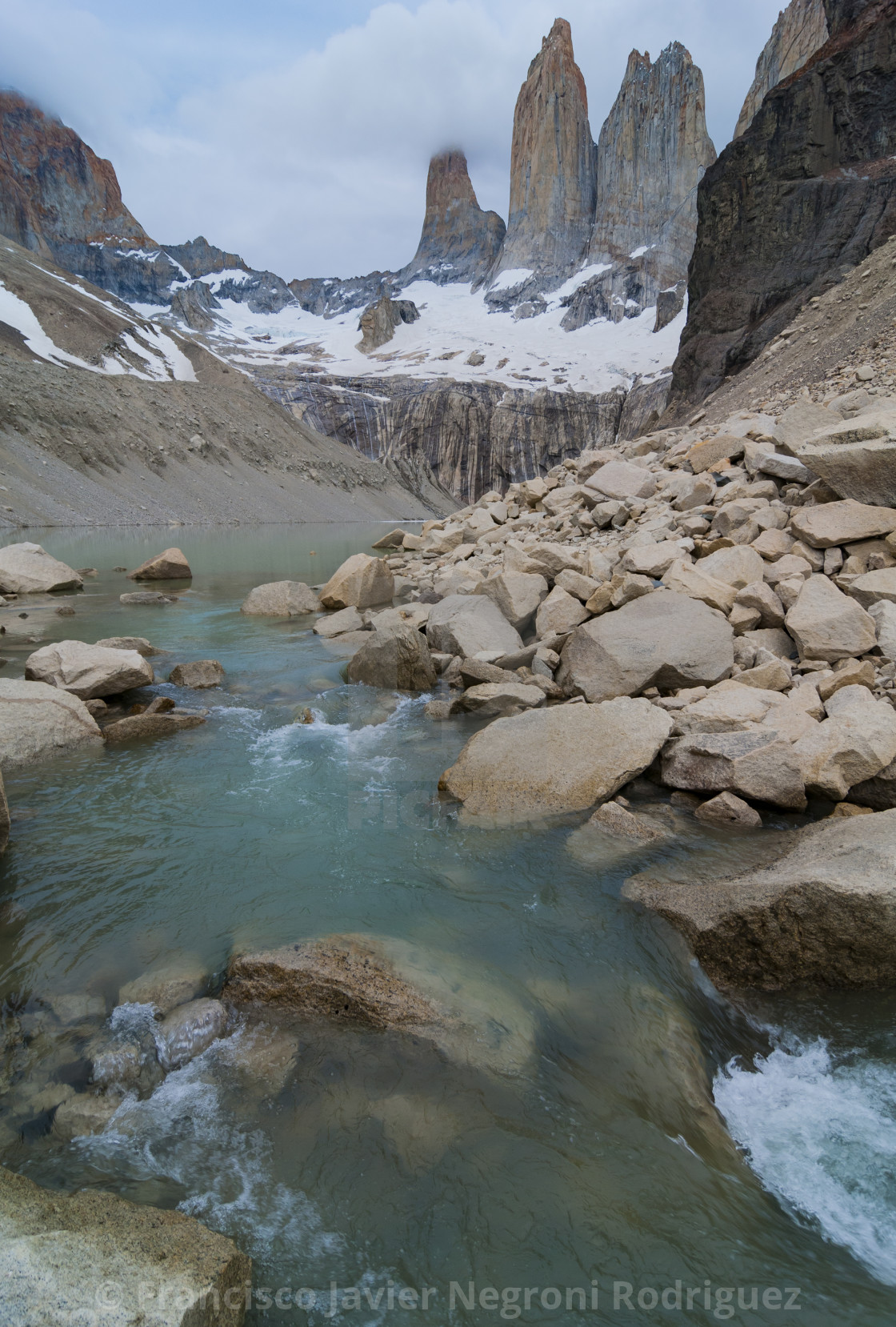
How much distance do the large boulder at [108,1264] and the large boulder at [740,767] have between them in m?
4.56

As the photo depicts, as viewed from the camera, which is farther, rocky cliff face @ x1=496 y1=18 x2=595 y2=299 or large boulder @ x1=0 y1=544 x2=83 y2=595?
rocky cliff face @ x1=496 y1=18 x2=595 y2=299

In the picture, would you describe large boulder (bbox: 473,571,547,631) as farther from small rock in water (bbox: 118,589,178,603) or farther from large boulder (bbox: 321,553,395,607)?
small rock in water (bbox: 118,589,178,603)

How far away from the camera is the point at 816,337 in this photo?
1983cm

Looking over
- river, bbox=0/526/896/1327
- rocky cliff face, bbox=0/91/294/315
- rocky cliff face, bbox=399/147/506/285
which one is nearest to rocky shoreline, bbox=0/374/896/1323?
river, bbox=0/526/896/1327

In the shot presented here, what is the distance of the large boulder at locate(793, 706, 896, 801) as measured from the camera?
5.21 metres

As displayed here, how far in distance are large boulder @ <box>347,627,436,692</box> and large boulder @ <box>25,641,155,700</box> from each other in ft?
9.72

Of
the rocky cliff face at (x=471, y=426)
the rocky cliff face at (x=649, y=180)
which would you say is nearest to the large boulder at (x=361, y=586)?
the rocky cliff face at (x=471, y=426)

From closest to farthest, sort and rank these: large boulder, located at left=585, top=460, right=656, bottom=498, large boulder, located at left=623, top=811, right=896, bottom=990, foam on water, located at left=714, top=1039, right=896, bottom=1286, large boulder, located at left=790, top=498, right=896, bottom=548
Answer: foam on water, located at left=714, top=1039, right=896, bottom=1286 < large boulder, located at left=623, top=811, right=896, bottom=990 < large boulder, located at left=790, top=498, right=896, bottom=548 < large boulder, located at left=585, top=460, right=656, bottom=498

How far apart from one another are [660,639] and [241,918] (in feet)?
16.8

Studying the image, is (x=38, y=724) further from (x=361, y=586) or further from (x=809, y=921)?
(x=361, y=586)

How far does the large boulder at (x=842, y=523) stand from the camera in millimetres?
7777

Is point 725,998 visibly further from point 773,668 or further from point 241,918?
point 773,668

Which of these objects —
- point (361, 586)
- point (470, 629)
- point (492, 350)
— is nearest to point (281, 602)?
point (361, 586)

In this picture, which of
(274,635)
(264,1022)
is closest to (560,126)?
(274,635)
